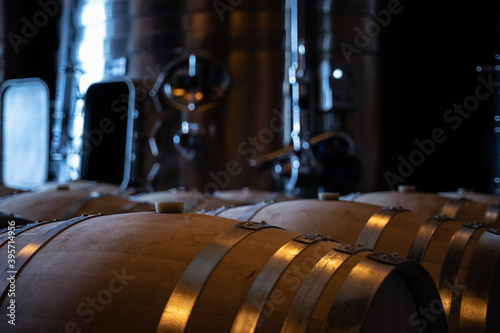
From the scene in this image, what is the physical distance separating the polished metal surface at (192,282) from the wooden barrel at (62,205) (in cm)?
200

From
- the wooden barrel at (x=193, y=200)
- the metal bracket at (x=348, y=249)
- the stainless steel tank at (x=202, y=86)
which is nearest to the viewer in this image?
the metal bracket at (x=348, y=249)

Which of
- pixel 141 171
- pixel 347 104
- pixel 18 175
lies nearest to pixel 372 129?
pixel 347 104

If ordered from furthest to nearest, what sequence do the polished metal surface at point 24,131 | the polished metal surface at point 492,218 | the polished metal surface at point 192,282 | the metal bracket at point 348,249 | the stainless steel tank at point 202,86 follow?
the polished metal surface at point 24,131
the stainless steel tank at point 202,86
the polished metal surface at point 492,218
the metal bracket at point 348,249
the polished metal surface at point 192,282

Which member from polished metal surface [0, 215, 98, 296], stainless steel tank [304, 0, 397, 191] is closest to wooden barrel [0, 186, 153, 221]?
polished metal surface [0, 215, 98, 296]

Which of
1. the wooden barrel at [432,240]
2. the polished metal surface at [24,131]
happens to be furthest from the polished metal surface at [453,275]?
the polished metal surface at [24,131]

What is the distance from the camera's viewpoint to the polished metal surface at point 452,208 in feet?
12.1

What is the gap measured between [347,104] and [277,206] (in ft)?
13.0

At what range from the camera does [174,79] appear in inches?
268

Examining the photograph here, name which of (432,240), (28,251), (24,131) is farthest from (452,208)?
(24,131)

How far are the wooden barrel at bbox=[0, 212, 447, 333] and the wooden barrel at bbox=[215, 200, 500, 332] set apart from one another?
488 mm

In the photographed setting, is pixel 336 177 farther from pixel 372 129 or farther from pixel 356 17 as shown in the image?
pixel 356 17

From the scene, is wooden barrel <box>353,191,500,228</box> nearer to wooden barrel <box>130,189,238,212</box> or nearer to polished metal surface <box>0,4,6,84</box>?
wooden barrel <box>130,189,238,212</box>

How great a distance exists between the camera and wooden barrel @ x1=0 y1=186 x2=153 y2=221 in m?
3.38

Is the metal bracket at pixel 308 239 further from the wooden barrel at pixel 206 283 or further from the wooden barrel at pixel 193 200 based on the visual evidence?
the wooden barrel at pixel 193 200
